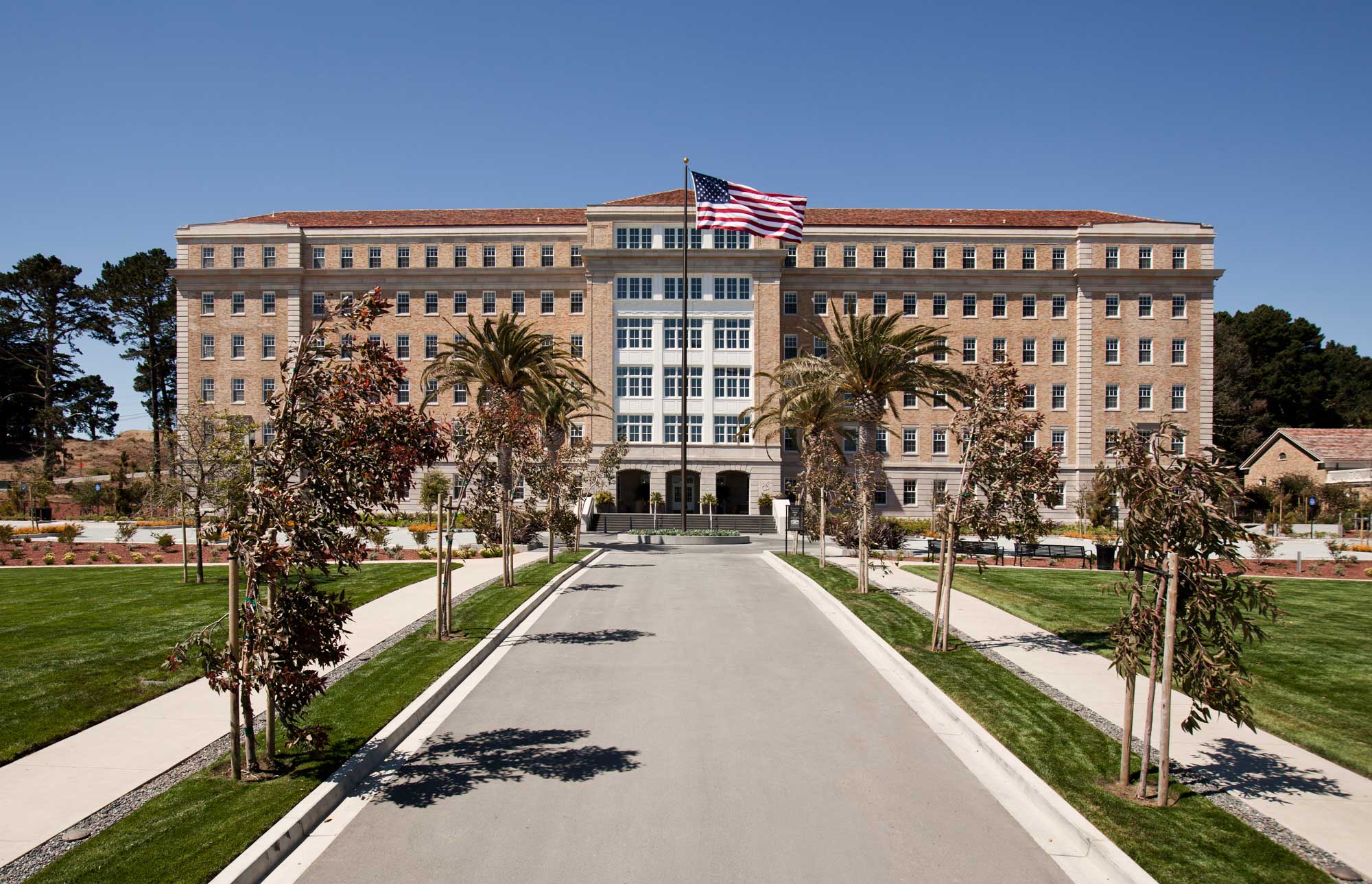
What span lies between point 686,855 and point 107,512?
6329 centimetres

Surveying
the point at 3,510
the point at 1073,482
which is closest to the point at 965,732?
the point at 1073,482

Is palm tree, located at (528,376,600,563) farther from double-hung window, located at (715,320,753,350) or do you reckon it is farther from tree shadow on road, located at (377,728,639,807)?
double-hung window, located at (715,320,753,350)

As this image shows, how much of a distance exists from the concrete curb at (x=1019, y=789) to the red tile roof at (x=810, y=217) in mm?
50778

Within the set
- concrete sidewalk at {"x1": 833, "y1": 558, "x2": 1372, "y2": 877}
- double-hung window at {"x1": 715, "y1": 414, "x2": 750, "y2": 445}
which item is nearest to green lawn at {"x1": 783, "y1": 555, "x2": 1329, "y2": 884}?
concrete sidewalk at {"x1": 833, "y1": 558, "x2": 1372, "y2": 877}

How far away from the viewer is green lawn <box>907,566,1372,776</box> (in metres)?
9.98

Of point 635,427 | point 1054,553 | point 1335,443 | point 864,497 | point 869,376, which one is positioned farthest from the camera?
point 1335,443

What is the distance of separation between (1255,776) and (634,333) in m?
50.2

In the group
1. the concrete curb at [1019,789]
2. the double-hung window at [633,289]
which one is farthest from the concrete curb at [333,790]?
the double-hung window at [633,289]

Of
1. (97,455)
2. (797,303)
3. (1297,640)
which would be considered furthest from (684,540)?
(97,455)

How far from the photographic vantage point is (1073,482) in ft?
188

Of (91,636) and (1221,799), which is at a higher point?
(1221,799)

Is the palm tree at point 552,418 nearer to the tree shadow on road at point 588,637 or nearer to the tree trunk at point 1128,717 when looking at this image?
the tree shadow on road at point 588,637

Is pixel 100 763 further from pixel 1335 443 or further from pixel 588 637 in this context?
pixel 1335 443

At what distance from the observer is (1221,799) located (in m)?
7.67
